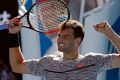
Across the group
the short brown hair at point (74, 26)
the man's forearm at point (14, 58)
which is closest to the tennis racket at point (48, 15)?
the short brown hair at point (74, 26)

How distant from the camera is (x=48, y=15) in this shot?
4406 millimetres

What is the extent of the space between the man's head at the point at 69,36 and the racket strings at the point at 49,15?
21 centimetres

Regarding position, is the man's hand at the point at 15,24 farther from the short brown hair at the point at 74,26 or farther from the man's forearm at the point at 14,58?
the short brown hair at the point at 74,26

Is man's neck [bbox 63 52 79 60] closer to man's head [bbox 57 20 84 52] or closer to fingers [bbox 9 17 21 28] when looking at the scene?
man's head [bbox 57 20 84 52]

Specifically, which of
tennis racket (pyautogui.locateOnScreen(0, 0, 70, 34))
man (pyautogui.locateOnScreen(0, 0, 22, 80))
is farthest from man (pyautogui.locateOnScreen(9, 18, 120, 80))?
man (pyautogui.locateOnScreen(0, 0, 22, 80))

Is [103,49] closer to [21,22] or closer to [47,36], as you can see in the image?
[47,36]

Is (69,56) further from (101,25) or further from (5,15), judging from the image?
(5,15)

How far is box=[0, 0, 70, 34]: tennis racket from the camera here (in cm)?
409

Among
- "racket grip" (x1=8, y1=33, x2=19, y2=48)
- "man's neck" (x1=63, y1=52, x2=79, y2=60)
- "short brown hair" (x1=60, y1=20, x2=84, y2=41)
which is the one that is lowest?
"man's neck" (x1=63, y1=52, x2=79, y2=60)

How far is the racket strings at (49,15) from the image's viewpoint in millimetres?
4152

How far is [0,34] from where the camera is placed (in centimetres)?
614

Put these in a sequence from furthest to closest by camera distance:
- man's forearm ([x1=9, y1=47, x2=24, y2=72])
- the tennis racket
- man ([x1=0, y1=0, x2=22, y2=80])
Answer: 1. man ([x1=0, y1=0, x2=22, y2=80])
2. the tennis racket
3. man's forearm ([x1=9, y1=47, x2=24, y2=72])

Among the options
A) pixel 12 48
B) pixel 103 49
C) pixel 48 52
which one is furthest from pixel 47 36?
pixel 12 48

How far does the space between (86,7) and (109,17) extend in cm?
24
